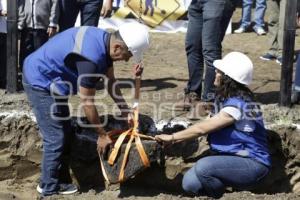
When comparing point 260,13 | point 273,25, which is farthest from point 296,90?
point 260,13

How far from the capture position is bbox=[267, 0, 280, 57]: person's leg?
1008 centimetres

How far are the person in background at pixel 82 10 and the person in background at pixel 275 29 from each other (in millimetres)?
2991

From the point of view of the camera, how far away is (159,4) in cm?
1250

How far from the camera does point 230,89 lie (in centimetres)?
615

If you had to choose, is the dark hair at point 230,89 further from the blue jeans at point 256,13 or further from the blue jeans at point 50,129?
the blue jeans at point 256,13

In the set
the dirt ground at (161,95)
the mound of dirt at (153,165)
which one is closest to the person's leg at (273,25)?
the dirt ground at (161,95)

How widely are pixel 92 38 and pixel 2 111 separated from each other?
1759 millimetres

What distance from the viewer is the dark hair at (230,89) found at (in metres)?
6.15

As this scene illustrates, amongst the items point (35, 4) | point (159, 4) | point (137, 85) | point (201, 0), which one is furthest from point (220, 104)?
point (159, 4)

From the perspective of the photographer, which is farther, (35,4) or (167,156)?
(35,4)

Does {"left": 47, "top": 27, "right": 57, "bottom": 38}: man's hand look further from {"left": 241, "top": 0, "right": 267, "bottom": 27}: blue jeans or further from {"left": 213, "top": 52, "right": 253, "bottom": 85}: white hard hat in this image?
{"left": 241, "top": 0, "right": 267, "bottom": 27}: blue jeans

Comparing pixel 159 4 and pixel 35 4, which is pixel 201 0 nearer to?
pixel 35 4

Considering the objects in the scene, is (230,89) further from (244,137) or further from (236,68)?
(244,137)

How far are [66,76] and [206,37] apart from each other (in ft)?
5.32
